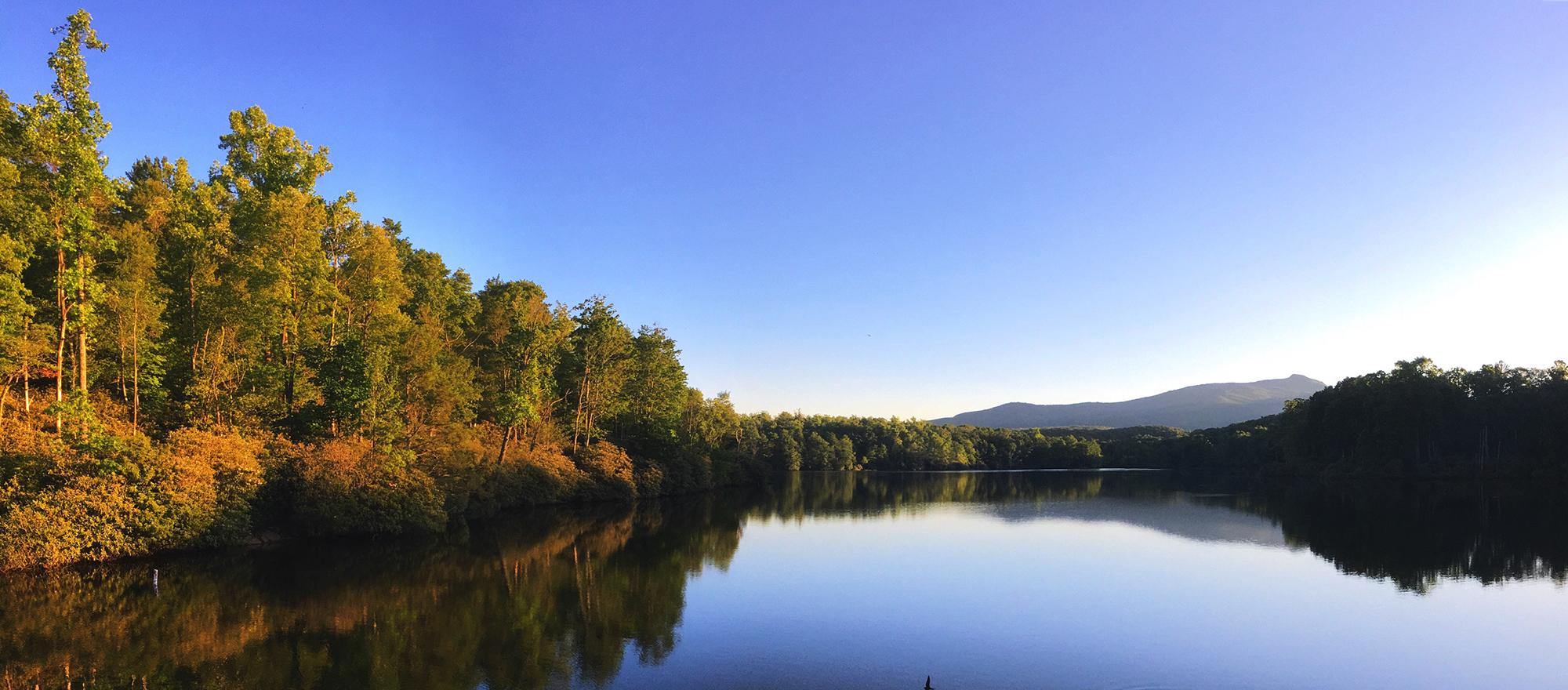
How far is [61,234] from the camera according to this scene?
24297 mm

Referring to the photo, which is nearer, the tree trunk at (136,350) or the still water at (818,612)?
the still water at (818,612)

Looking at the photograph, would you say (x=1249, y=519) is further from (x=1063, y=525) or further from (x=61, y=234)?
(x=61, y=234)

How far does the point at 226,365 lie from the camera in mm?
33562

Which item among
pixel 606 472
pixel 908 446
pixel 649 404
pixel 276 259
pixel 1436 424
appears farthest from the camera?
pixel 908 446

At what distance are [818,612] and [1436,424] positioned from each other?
9881 cm

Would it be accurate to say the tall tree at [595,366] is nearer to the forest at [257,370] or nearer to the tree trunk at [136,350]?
the forest at [257,370]

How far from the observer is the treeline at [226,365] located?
78.1 feet

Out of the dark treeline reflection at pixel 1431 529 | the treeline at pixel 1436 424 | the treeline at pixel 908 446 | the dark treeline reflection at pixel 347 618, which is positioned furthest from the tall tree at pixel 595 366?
the treeline at pixel 1436 424

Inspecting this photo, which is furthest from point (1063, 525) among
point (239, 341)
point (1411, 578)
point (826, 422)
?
point (826, 422)

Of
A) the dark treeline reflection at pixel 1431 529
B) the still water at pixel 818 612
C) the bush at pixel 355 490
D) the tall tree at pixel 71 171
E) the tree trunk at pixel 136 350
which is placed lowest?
the dark treeline reflection at pixel 1431 529

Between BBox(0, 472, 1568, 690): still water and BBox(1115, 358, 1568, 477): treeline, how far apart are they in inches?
2149

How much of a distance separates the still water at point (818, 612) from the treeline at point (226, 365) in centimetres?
247

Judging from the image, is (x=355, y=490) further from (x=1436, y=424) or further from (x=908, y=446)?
(x=908, y=446)

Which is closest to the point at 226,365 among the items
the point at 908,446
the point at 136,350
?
the point at 136,350
